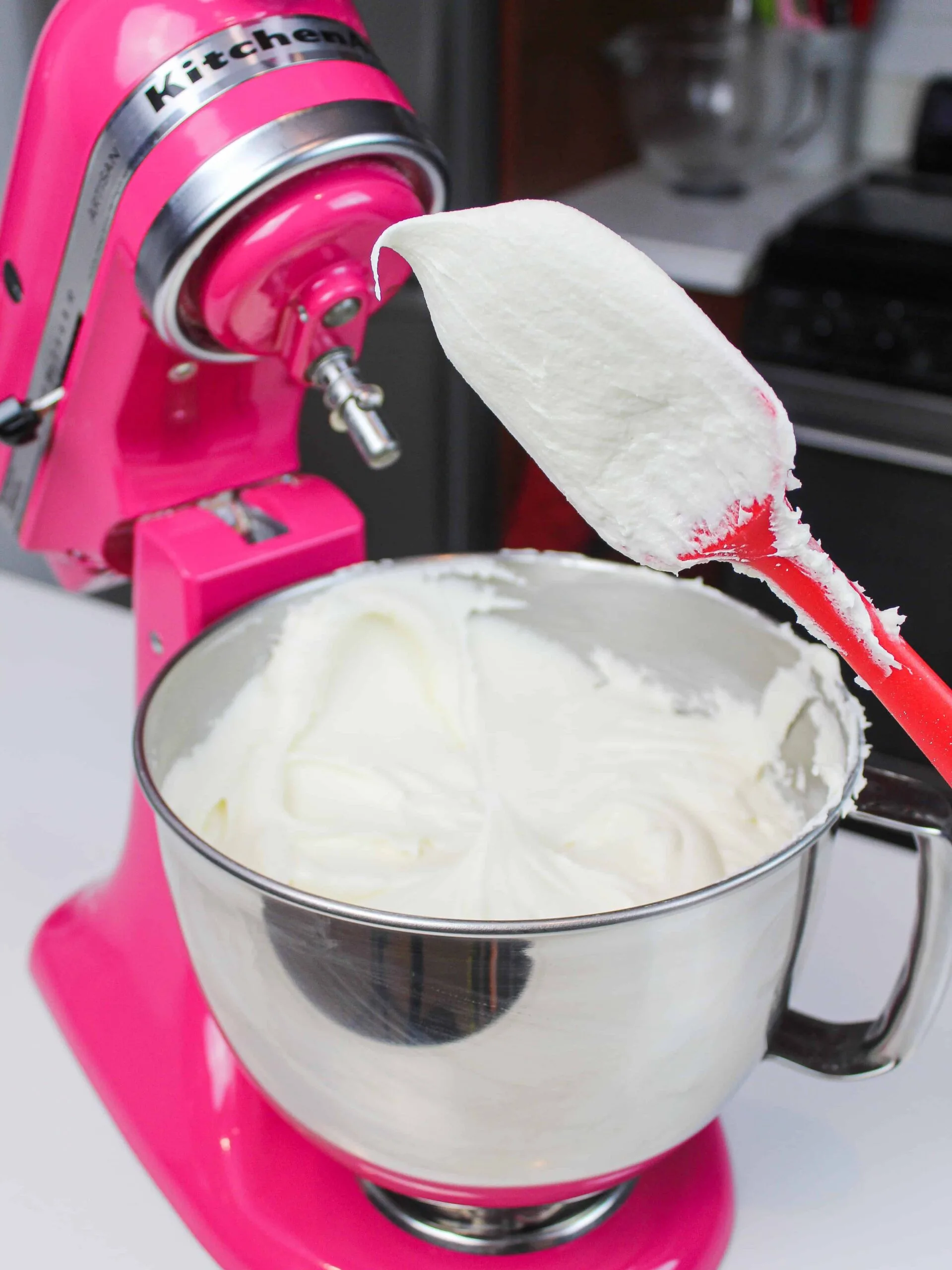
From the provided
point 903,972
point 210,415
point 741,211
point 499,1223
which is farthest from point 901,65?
point 499,1223

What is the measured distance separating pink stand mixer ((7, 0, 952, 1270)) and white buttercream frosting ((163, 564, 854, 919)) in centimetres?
6

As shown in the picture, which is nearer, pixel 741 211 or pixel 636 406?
pixel 636 406

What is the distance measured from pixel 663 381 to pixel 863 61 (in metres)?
2.16

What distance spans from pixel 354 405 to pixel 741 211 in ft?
5.29

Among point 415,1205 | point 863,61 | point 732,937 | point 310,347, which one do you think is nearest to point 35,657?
point 310,347

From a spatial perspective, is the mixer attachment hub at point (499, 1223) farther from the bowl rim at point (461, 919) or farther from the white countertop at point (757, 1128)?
the bowl rim at point (461, 919)

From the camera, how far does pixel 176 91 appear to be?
594 mm

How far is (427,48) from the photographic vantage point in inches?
66.7

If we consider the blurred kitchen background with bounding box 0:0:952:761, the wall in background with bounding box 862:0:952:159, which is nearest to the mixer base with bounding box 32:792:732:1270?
the blurred kitchen background with bounding box 0:0:952:761

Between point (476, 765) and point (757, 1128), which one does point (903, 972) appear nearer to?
point (757, 1128)

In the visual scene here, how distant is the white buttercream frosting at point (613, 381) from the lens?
0.45m

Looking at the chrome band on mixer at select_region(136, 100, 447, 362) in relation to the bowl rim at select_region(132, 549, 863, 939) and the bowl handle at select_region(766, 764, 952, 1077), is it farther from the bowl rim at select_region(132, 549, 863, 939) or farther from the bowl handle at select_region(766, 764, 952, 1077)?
the bowl handle at select_region(766, 764, 952, 1077)

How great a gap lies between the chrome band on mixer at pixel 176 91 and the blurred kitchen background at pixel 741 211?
810 mm

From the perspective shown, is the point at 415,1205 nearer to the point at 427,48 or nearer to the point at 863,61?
the point at 427,48
